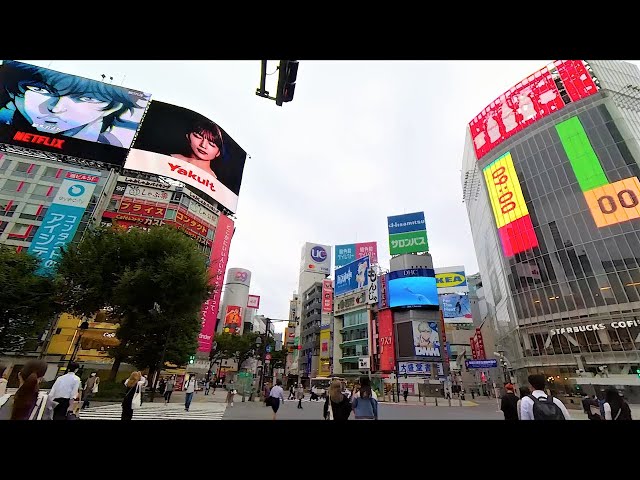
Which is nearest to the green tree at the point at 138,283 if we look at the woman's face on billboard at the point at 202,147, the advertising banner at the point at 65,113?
the advertising banner at the point at 65,113

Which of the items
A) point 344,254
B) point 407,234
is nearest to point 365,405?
point 407,234

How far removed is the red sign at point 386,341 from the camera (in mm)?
40156

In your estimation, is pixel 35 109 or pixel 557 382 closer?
pixel 557 382

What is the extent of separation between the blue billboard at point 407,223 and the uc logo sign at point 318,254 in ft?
113

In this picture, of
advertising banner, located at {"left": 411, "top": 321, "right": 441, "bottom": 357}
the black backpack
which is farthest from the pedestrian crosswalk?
advertising banner, located at {"left": 411, "top": 321, "right": 441, "bottom": 357}

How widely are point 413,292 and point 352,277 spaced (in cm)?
1193

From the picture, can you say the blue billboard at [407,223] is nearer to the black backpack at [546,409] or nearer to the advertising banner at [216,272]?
the advertising banner at [216,272]

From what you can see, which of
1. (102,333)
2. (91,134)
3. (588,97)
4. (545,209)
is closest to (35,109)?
(91,134)

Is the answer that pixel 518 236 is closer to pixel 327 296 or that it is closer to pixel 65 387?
pixel 327 296

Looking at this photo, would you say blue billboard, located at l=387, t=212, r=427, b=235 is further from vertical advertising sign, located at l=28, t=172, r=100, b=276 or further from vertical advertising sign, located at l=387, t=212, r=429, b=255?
vertical advertising sign, located at l=28, t=172, r=100, b=276
